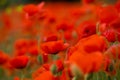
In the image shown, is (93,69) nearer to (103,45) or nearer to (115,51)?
(103,45)

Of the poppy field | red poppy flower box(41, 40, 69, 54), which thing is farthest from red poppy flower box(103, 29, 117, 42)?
red poppy flower box(41, 40, 69, 54)

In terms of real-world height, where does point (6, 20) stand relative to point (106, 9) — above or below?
below

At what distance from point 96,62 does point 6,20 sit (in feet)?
11.0

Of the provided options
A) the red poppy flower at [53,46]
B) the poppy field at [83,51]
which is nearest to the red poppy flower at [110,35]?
the poppy field at [83,51]

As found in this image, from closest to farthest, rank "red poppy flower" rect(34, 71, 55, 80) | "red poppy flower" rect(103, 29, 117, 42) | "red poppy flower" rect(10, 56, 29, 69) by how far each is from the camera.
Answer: "red poppy flower" rect(34, 71, 55, 80)
"red poppy flower" rect(103, 29, 117, 42)
"red poppy flower" rect(10, 56, 29, 69)

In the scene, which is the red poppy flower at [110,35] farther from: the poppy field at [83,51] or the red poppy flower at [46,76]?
the red poppy flower at [46,76]

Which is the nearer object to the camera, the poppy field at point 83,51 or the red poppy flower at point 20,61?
the poppy field at point 83,51

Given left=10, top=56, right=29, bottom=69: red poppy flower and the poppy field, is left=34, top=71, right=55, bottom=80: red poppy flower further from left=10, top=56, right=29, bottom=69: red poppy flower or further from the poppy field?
left=10, top=56, right=29, bottom=69: red poppy flower

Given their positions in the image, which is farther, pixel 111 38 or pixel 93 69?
pixel 111 38

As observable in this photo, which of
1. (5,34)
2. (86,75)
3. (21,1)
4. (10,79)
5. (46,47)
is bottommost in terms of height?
(21,1)

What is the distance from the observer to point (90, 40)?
1.49 m

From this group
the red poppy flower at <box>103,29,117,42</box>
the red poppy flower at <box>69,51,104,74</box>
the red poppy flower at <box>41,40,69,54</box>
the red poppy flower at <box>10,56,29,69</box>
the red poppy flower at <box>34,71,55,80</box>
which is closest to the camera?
the red poppy flower at <box>69,51,104,74</box>

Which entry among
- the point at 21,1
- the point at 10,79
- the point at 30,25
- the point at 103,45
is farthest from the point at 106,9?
the point at 21,1

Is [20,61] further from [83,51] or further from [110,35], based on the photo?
[83,51]
